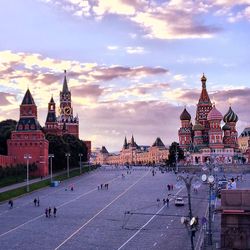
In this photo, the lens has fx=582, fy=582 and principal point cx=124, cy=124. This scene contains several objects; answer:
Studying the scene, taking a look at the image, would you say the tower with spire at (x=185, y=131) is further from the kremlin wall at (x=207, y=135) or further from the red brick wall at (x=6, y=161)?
the red brick wall at (x=6, y=161)

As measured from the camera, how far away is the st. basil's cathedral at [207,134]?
16100cm

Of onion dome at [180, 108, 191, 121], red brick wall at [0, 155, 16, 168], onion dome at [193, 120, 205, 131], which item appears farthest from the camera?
onion dome at [180, 108, 191, 121]

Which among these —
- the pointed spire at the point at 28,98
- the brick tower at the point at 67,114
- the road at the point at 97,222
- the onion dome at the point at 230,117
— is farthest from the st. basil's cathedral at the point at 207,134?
the road at the point at 97,222

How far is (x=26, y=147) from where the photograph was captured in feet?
349

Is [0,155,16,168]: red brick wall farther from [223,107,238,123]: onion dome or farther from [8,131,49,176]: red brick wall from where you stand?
[223,107,238,123]: onion dome

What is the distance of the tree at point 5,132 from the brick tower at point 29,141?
23.0ft

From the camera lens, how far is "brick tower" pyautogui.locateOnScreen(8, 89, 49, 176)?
105125 mm

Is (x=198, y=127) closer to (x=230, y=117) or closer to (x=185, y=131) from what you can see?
(x=185, y=131)

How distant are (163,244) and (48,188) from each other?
158 feet

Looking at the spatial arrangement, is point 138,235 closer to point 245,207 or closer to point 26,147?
point 245,207

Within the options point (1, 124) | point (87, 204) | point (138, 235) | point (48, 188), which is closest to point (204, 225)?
point (138, 235)

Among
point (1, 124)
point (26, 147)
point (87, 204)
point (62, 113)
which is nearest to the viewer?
point (87, 204)

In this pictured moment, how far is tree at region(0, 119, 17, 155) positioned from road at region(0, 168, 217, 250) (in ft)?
132

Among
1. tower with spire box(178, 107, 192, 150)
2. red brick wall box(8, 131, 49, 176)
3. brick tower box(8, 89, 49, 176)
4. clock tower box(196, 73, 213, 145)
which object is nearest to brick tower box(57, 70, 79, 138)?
tower with spire box(178, 107, 192, 150)
